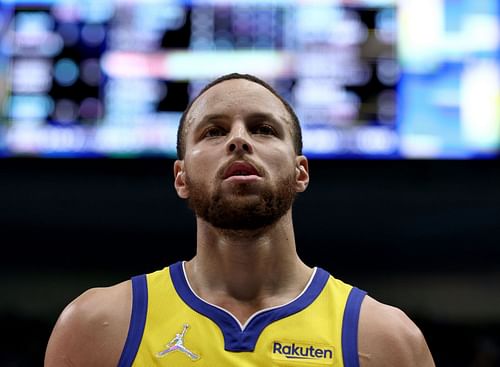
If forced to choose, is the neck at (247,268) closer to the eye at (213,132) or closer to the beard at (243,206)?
the beard at (243,206)

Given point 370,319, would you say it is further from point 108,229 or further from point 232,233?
point 108,229

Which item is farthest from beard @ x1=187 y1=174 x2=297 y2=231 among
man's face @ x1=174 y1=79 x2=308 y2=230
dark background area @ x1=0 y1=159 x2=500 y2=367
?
dark background area @ x1=0 y1=159 x2=500 y2=367

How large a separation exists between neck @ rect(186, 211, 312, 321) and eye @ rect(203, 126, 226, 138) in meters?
0.26

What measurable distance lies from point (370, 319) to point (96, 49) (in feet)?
13.3

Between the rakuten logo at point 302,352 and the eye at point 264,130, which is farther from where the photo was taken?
the eye at point 264,130

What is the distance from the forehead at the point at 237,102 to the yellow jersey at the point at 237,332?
20.3 inches

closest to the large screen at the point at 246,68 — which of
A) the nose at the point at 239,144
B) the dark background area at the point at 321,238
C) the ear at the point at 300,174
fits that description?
the dark background area at the point at 321,238

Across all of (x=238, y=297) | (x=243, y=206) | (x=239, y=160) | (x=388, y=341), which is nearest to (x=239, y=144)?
(x=239, y=160)

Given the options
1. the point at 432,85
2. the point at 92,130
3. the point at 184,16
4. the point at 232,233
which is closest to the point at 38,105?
the point at 92,130

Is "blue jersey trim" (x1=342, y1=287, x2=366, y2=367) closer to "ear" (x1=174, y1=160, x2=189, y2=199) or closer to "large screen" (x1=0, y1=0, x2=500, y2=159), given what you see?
"ear" (x1=174, y1=160, x2=189, y2=199)

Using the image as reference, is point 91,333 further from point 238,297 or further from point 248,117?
point 248,117

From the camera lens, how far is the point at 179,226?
6.43m

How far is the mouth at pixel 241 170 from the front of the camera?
7.23 ft

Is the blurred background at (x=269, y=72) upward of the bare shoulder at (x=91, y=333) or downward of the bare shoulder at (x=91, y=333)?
upward
